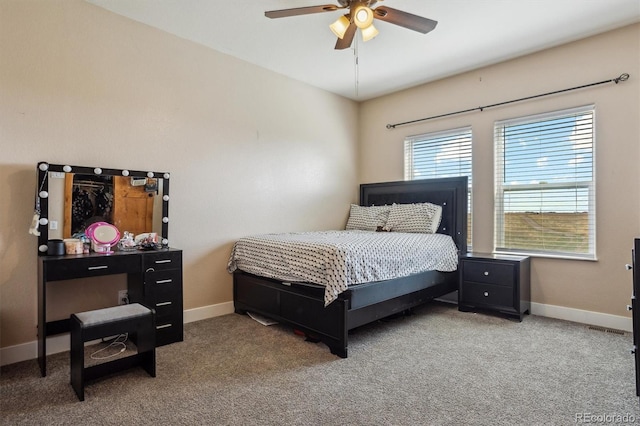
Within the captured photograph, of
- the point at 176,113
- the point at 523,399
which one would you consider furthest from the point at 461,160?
the point at 176,113

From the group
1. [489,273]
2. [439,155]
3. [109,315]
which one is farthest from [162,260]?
[439,155]

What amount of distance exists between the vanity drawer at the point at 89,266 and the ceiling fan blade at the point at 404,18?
2.44 metres

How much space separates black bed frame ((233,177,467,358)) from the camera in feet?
8.37

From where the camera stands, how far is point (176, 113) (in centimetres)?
323

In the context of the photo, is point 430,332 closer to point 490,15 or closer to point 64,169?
point 490,15

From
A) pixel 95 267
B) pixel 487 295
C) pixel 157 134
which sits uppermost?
pixel 157 134

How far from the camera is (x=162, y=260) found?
2.71 meters

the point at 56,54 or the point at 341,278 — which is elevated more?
the point at 56,54

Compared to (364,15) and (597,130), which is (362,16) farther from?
(597,130)

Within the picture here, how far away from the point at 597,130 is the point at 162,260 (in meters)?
4.01

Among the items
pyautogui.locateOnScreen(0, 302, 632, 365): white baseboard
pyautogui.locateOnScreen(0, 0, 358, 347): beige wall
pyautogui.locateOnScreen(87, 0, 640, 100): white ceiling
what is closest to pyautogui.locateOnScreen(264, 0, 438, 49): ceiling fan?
pyautogui.locateOnScreen(87, 0, 640, 100): white ceiling

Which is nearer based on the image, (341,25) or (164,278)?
(341,25)

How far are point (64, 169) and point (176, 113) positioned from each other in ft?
3.52

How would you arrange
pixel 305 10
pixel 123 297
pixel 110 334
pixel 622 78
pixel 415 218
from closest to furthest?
pixel 110 334 → pixel 305 10 → pixel 123 297 → pixel 622 78 → pixel 415 218
